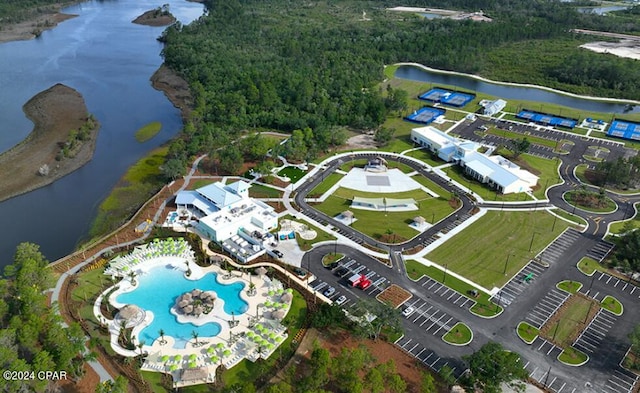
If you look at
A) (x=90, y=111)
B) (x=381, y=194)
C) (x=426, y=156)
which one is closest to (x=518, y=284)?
(x=381, y=194)

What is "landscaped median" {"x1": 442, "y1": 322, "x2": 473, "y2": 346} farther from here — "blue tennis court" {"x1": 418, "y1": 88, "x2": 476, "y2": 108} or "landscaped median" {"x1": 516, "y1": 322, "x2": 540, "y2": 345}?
"blue tennis court" {"x1": 418, "y1": 88, "x2": 476, "y2": 108}

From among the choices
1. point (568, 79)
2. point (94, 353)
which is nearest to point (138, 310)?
point (94, 353)

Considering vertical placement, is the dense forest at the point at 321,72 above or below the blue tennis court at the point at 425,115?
above

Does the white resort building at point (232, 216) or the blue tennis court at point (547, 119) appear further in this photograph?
the blue tennis court at point (547, 119)

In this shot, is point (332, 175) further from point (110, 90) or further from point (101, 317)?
point (110, 90)

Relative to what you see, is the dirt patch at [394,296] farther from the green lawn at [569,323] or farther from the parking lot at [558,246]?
the parking lot at [558,246]

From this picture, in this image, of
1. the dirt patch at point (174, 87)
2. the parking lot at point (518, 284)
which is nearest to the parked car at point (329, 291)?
the parking lot at point (518, 284)

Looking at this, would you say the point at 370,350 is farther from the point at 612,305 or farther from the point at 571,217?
the point at 571,217
